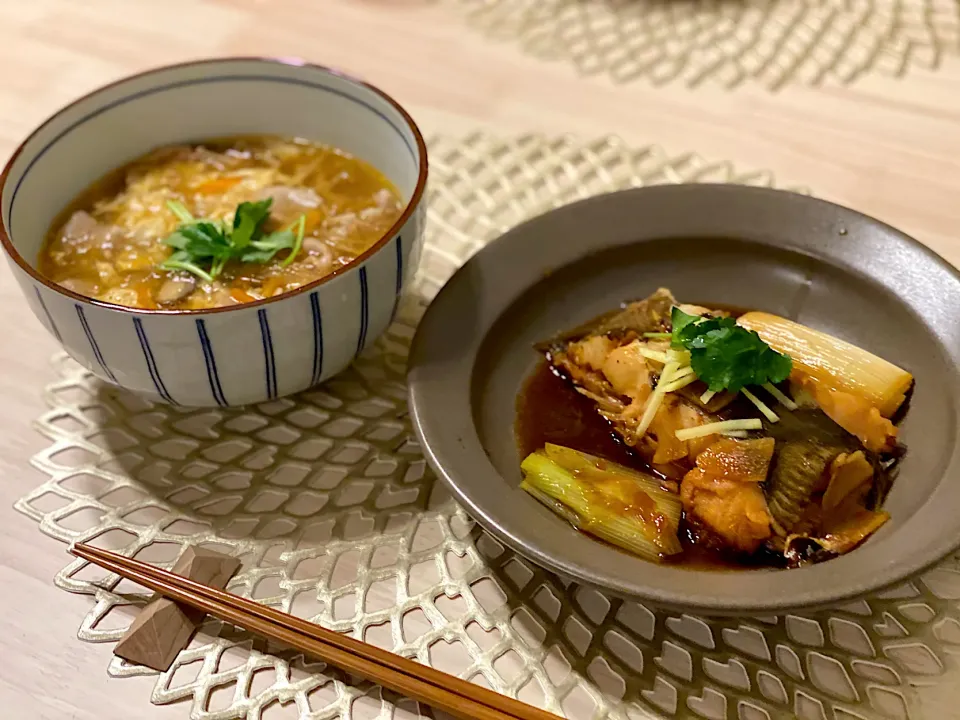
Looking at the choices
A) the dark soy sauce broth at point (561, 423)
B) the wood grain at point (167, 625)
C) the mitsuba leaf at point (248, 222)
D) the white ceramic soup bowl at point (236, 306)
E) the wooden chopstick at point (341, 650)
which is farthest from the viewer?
the mitsuba leaf at point (248, 222)

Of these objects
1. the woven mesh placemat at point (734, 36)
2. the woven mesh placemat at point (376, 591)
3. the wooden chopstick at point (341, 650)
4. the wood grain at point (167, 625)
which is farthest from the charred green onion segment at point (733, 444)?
the woven mesh placemat at point (734, 36)

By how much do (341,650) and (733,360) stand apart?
2.27 feet

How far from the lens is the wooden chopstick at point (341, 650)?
3.41ft

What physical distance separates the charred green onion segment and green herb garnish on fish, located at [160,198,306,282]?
1.85ft

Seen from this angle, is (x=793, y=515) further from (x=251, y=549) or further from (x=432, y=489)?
(x=251, y=549)

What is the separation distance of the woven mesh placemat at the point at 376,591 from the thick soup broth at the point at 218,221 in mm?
204

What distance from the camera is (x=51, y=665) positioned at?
45.5 inches

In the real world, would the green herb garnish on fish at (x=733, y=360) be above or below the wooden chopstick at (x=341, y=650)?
above

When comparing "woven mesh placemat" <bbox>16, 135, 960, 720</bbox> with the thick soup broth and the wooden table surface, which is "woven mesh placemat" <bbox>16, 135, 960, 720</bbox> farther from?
the thick soup broth

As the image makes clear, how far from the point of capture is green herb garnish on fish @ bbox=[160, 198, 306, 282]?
1480mm

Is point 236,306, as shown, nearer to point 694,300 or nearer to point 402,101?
point 694,300

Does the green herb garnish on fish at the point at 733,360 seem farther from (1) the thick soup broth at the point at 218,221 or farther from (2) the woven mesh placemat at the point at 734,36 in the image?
(2) the woven mesh placemat at the point at 734,36

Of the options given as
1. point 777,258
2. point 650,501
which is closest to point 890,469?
point 650,501

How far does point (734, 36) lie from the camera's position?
2365 millimetres
